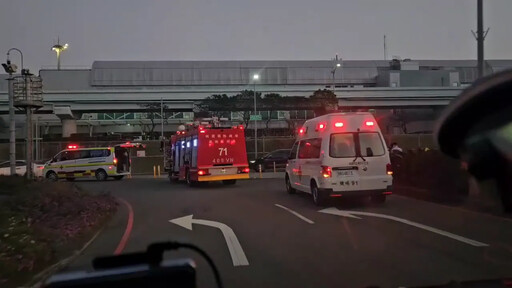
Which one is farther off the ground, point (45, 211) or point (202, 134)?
point (202, 134)

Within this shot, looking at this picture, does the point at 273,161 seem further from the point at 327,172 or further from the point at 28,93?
the point at 327,172

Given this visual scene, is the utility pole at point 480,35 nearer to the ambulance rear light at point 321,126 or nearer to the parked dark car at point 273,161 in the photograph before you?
the ambulance rear light at point 321,126

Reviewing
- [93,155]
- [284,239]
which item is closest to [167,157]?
[93,155]

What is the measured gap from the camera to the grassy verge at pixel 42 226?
23.9 ft

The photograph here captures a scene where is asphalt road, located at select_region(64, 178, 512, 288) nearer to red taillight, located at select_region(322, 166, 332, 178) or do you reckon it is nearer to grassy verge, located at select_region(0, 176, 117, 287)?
grassy verge, located at select_region(0, 176, 117, 287)

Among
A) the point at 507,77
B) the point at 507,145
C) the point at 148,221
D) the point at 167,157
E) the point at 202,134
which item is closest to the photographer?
the point at 507,77

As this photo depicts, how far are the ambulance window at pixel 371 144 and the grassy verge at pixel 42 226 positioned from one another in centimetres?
697

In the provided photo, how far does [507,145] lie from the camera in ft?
11.5

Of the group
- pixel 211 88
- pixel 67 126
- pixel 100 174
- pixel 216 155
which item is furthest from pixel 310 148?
pixel 211 88

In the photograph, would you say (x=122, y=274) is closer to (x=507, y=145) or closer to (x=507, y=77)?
(x=507, y=77)

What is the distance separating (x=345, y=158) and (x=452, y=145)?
34.0 ft

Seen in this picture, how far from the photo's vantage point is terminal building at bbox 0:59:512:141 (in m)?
66.6

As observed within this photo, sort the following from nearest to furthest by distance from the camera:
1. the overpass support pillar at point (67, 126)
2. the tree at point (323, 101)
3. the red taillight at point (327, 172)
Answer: the red taillight at point (327, 172) → the tree at point (323, 101) → the overpass support pillar at point (67, 126)

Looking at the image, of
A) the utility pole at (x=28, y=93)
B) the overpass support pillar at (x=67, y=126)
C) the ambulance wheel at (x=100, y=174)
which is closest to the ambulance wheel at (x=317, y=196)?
the utility pole at (x=28, y=93)
